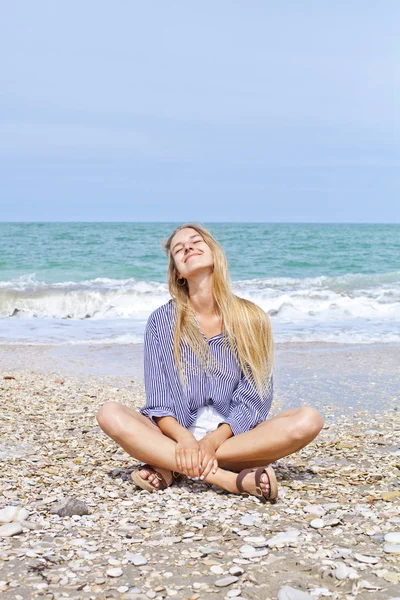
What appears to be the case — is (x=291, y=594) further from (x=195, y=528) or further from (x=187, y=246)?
(x=187, y=246)

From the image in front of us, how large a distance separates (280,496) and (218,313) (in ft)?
4.31

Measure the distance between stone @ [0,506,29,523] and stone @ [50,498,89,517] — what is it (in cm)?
16

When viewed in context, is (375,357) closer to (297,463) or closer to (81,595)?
(297,463)

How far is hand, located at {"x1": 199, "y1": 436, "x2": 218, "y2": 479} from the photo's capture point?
4.24 metres

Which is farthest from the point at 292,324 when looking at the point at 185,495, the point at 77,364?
the point at 185,495

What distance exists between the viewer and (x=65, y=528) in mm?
3684

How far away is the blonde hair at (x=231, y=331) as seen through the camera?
15.2ft

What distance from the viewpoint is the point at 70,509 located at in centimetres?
389

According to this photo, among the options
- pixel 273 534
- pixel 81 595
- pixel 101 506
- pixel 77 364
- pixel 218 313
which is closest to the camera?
pixel 81 595

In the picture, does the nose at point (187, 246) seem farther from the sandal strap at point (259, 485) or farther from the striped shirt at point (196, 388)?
the sandal strap at point (259, 485)

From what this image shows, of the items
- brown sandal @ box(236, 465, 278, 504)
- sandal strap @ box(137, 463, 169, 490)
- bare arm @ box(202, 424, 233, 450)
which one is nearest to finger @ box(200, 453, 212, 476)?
bare arm @ box(202, 424, 233, 450)

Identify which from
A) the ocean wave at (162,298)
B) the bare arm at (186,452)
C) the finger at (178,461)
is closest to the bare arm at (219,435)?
the bare arm at (186,452)

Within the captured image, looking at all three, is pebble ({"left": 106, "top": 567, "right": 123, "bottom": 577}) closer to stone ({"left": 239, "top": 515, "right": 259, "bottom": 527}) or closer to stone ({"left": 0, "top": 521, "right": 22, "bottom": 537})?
stone ({"left": 0, "top": 521, "right": 22, "bottom": 537})

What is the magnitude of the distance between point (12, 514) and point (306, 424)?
175cm
